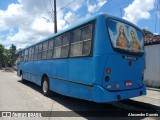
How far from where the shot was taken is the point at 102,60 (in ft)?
23.6

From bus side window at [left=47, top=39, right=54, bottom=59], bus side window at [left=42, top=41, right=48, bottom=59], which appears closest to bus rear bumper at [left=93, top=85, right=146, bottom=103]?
bus side window at [left=47, top=39, right=54, bottom=59]

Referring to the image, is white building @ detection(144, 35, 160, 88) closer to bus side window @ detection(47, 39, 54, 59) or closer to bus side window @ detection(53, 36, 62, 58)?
bus side window @ detection(47, 39, 54, 59)

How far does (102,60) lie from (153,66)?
29.0 feet

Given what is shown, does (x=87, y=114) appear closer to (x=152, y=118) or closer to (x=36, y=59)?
(x=152, y=118)

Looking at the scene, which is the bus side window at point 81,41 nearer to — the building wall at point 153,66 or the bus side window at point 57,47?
the bus side window at point 57,47

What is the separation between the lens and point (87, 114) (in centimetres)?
814

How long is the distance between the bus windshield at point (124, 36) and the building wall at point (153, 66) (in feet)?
21.8

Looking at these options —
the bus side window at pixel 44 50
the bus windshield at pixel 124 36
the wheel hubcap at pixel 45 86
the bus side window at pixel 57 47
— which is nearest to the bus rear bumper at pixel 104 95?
the bus windshield at pixel 124 36

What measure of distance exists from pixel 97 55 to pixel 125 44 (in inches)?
47.9

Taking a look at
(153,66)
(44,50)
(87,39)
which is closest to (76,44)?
(87,39)

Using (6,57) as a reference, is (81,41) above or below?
below

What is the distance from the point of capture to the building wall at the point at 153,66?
1476cm

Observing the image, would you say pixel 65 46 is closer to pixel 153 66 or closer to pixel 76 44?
pixel 76 44

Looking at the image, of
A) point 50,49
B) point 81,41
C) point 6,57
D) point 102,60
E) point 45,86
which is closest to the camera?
point 102,60
